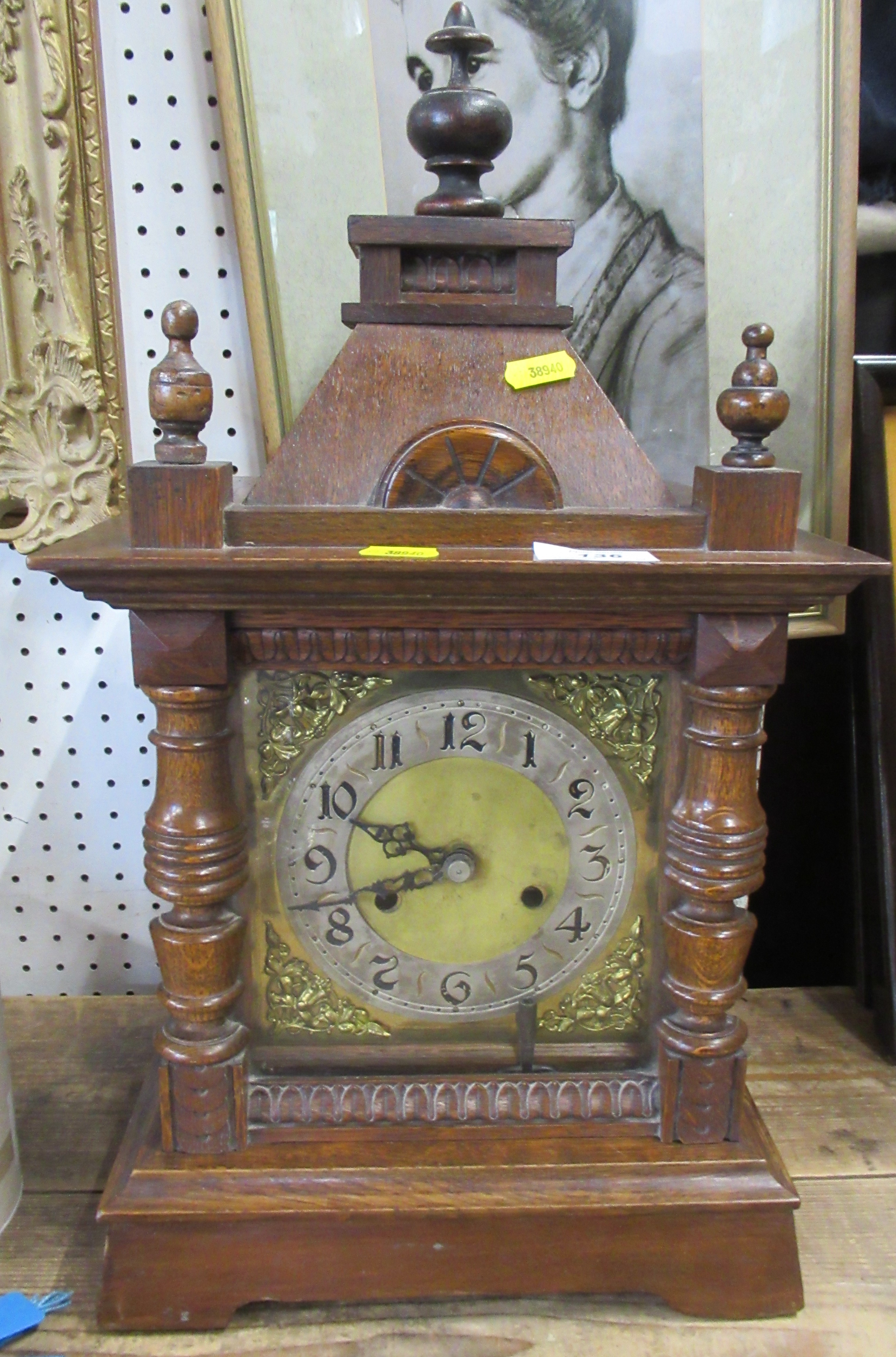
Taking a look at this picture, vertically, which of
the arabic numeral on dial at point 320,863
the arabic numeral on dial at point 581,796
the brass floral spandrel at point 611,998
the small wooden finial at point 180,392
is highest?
the small wooden finial at point 180,392

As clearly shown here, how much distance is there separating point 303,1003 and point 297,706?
0.28m

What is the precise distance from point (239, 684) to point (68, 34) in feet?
2.37

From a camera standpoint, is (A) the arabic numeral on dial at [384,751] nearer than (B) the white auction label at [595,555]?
No

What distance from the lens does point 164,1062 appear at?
36.5 inches

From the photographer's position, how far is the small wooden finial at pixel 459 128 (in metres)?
0.88

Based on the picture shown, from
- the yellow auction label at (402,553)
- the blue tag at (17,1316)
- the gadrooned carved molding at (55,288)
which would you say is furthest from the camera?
the gadrooned carved molding at (55,288)

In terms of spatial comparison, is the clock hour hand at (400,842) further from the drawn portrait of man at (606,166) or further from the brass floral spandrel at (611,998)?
the drawn portrait of man at (606,166)

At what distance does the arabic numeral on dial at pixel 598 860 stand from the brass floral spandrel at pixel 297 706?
0.23 m

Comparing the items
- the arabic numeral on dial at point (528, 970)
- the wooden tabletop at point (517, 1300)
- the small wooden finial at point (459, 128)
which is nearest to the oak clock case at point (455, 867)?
the arabic numeral on dial at point (528, 970)

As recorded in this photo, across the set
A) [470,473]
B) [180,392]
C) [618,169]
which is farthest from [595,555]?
[618,169]

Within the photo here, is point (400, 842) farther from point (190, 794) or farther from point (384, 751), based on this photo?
point (190, 794)

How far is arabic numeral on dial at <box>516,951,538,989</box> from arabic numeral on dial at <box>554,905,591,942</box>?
3 cm

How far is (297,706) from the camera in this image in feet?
2.97

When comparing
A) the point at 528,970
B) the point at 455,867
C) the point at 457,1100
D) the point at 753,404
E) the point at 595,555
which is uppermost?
the point at 753,404
